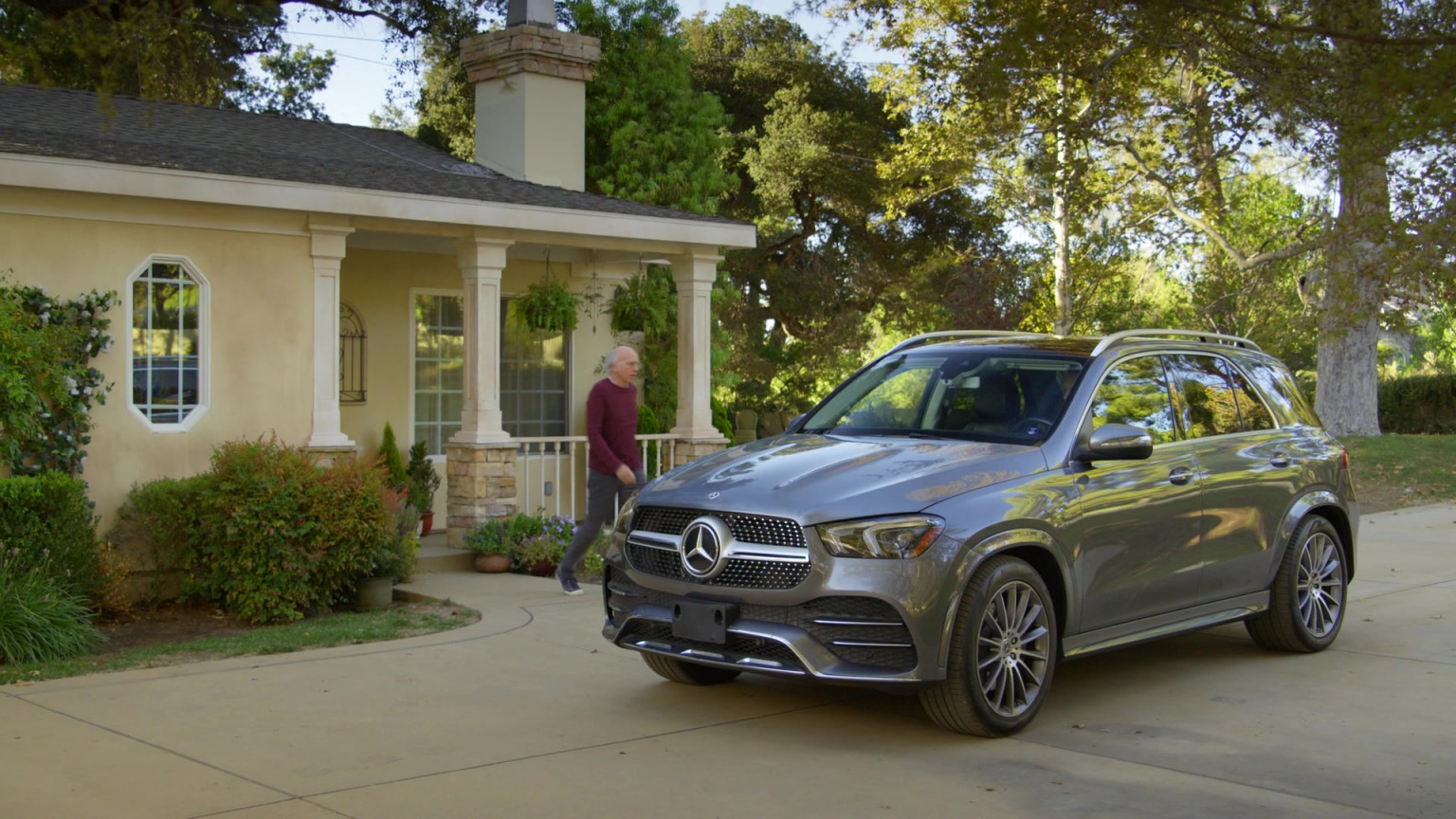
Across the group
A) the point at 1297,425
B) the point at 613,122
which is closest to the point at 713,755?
the point at 1297,425

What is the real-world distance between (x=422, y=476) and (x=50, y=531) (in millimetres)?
4892

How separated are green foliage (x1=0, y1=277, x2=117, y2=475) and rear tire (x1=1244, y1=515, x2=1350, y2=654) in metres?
7.86

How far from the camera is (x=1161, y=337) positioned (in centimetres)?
767

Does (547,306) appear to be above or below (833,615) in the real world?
above

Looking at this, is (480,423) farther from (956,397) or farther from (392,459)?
(956,397)

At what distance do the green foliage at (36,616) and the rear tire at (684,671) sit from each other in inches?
139

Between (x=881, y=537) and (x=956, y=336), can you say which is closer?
(x=881, y=537)

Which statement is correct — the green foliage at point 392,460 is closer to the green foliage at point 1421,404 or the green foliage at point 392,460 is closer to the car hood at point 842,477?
the car hood at point 842,477

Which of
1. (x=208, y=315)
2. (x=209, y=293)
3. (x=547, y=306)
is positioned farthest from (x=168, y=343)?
(x=547, y=306)

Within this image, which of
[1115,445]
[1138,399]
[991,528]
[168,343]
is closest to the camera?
[991,528]


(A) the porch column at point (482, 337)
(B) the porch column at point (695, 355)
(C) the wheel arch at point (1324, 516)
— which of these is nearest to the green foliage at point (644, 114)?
(B) the porch column at point (695, 355)

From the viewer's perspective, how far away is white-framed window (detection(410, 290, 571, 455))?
544 inches

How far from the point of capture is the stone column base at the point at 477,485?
39.0ft

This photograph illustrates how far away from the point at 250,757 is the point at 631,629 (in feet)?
5.82
